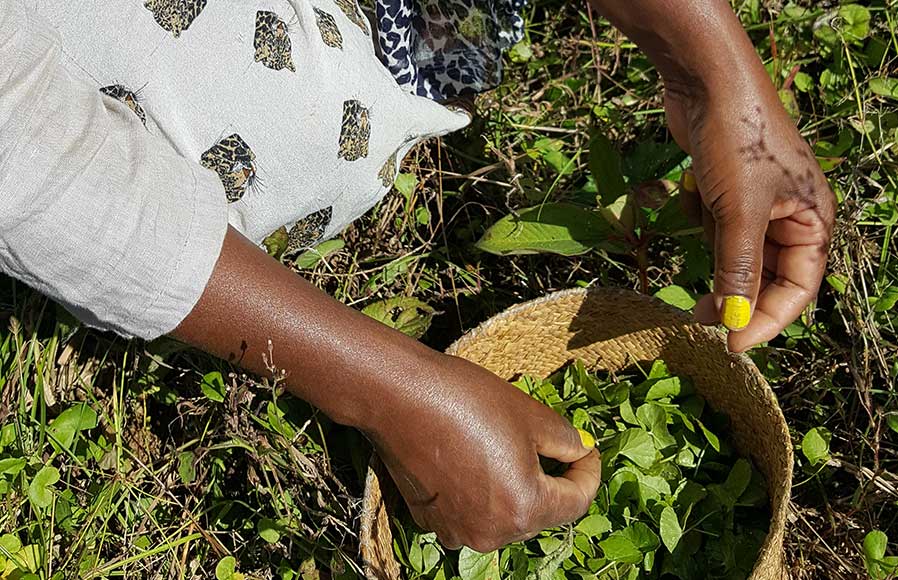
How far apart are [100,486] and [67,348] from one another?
0.22 metres

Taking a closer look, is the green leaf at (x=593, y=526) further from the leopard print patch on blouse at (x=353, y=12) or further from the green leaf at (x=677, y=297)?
the leopard print patch on blouse at (x=353, y=12)

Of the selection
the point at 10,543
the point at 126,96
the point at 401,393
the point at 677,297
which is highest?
the point at 126,96

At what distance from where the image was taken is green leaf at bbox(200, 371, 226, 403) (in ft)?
4.20

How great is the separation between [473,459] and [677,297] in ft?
1.68

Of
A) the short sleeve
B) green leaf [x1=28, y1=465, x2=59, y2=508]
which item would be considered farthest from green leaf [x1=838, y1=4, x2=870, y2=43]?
green leaf [x1=28, y1=465, x2=59, y2=508]

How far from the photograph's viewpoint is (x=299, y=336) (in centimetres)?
97

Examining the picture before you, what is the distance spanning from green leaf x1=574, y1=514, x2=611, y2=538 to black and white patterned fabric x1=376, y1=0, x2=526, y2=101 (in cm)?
62

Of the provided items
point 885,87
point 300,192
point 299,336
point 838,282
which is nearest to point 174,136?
point 300,192

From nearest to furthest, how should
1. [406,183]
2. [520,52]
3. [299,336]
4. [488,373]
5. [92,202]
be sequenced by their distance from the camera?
[92,202] → [299,336] → [488,373] → [406,183] → [520,52]

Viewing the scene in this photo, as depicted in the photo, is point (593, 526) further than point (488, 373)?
Yes

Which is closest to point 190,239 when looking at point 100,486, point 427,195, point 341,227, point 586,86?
point 341,227

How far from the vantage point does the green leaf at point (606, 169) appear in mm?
1395

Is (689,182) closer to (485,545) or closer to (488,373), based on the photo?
(488,373)

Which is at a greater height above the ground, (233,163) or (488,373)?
(233,163)
